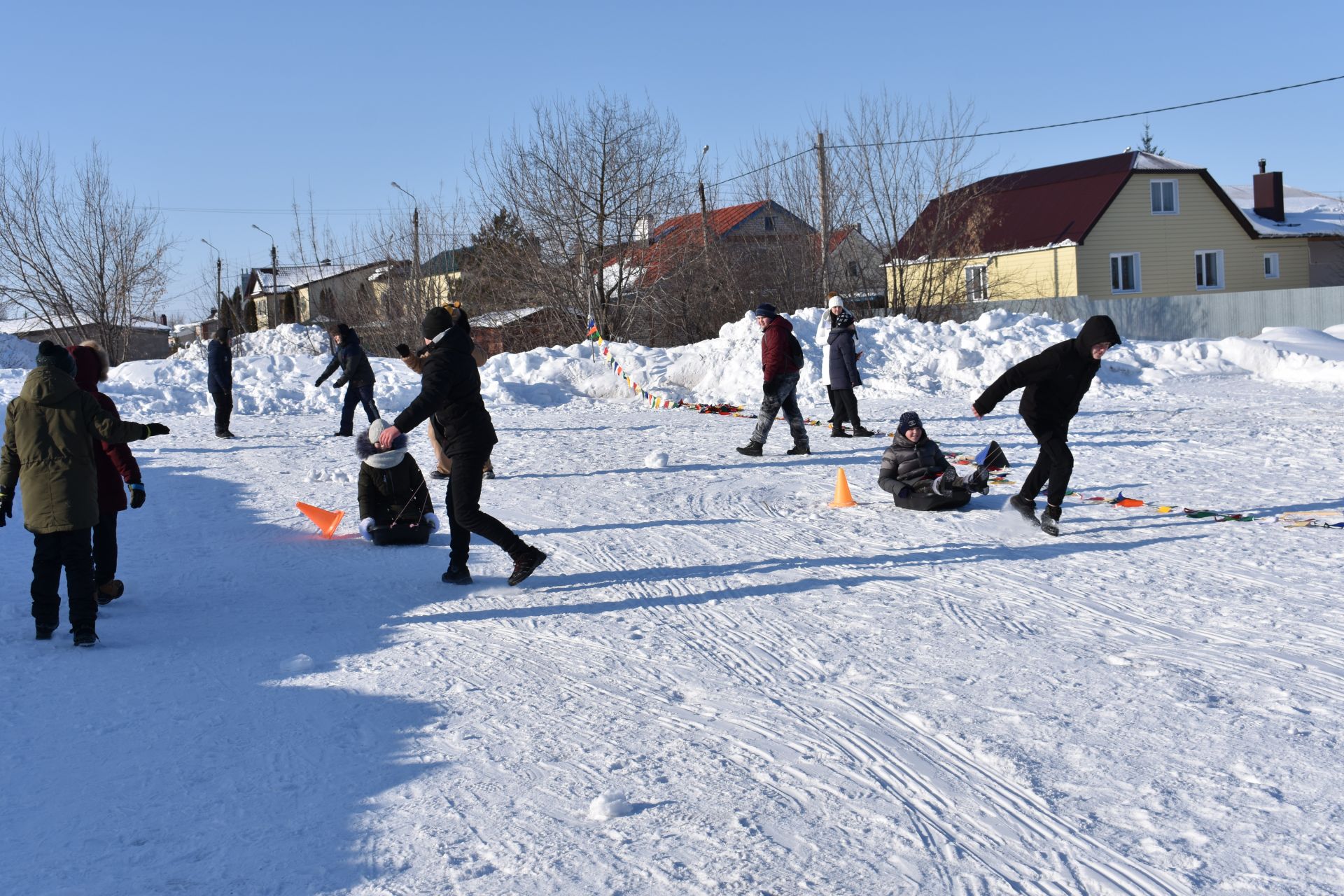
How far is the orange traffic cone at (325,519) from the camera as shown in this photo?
8.83m

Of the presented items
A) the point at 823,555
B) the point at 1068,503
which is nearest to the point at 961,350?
the point at 1068,503

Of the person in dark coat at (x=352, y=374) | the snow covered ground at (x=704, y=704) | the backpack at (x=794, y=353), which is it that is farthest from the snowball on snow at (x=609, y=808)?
the person in dark coat at (x=352, y=374)

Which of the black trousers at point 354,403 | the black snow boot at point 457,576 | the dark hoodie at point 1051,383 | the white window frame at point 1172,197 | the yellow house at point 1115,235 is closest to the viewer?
the black snow boot at point 457,576

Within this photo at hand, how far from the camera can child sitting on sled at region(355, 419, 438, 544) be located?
8359 millimetres

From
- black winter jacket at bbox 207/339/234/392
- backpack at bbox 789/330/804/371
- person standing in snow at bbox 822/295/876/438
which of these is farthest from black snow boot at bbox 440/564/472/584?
black winter jacket at bbox 207/339/234/392

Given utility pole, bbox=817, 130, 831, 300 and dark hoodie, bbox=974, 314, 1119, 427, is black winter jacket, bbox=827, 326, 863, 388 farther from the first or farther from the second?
utility pole, bbox=817, 130, 831, 300

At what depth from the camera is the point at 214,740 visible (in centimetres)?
455

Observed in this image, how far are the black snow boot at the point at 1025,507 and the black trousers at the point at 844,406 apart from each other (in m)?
5.08

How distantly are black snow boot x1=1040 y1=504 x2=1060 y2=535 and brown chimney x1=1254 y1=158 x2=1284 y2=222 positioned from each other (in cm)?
4479

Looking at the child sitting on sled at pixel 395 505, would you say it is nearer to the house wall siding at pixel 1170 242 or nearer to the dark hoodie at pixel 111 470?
the dark hoodie at pixel 111 470

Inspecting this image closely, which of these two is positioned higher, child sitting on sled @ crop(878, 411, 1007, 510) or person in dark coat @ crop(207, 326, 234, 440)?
person in dark coat @ crop(207, 326, 234, 440)

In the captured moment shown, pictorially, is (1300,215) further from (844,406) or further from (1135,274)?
(844,406)

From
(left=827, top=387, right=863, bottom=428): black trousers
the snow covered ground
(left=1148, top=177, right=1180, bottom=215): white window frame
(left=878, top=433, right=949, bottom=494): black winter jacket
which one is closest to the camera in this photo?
the snow covered ground

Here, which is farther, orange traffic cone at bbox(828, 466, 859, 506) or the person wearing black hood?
orange traffic cone at bbox(828, 466, 859, 506)
